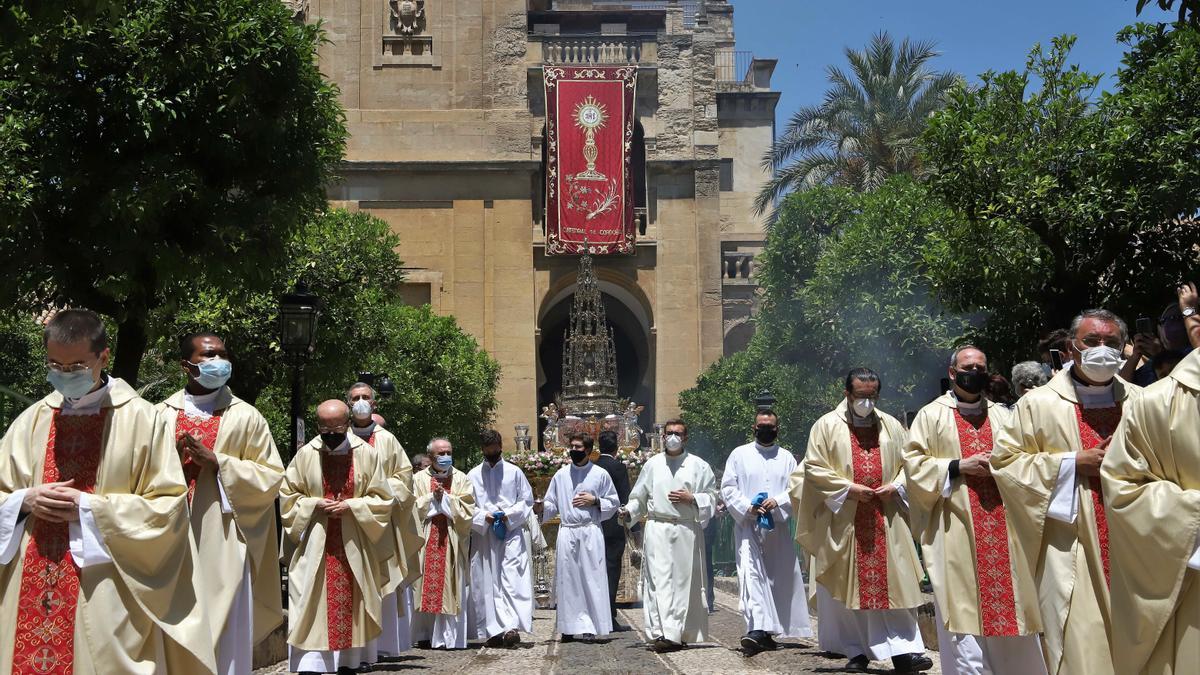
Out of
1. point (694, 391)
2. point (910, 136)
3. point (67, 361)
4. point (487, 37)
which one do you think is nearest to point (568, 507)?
point (67, 361)

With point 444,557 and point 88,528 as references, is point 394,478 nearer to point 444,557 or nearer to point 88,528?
point 444,557

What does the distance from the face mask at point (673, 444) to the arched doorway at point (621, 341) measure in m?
30.2

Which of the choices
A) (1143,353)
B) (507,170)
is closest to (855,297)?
(1143,353)

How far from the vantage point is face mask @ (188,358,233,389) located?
719 cm

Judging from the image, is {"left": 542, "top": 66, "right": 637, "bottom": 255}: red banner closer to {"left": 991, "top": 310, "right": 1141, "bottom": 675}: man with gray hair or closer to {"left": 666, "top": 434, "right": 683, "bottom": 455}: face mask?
{"left": 666, "top": 434, "right": 683, "bottom": 455}: face mask

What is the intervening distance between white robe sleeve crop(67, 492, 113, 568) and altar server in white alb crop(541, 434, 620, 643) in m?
7.80

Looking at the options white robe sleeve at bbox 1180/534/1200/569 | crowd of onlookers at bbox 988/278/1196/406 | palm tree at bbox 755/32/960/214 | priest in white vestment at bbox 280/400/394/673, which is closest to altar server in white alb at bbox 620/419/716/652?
priest in white vestment at bbox 280/400/394/673

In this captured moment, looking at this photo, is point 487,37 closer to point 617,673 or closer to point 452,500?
point 452,500

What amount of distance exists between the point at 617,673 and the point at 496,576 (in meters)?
3.83

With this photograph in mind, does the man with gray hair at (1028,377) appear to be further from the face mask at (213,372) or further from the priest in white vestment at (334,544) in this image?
the face mask at (213,372)

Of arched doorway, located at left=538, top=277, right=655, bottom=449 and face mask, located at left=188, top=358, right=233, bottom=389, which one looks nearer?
face mask, located at left=188, top=358, right=233, bottom=389

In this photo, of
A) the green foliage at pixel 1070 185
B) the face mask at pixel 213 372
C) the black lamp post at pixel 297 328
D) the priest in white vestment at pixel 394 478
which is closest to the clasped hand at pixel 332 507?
the priest in white vestment at pixel 394 478

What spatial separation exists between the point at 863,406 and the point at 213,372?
4.71 metres

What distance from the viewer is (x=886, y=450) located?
10023 mm
